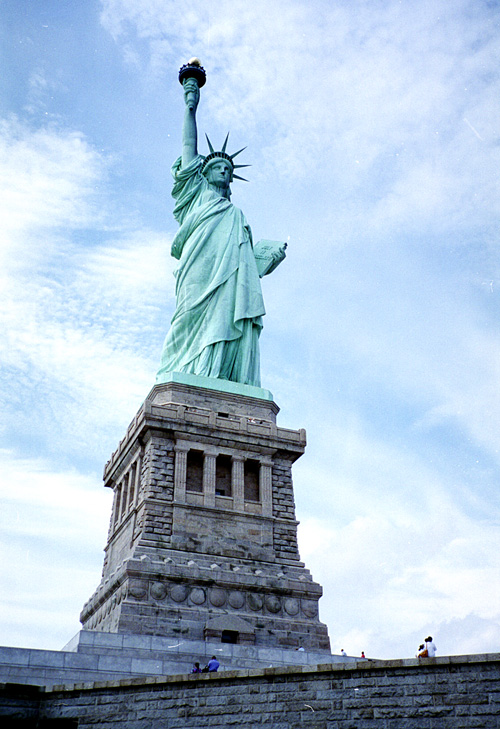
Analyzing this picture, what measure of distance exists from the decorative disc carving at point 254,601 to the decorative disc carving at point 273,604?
20cm

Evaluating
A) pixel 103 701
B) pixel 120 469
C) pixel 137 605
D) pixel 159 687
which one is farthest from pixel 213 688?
pixel 120 469

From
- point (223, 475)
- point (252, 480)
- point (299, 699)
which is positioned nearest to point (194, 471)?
point (223, 475)

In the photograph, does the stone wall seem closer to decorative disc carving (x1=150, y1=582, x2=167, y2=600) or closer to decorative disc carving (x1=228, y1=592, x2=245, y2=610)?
decorative disc carving (x1=150, y1=582, x2=167, y2=600)

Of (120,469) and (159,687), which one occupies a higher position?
(120,469)

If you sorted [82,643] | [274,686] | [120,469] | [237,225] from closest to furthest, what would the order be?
[274,686]
[82,643]
[120,469]
[237,225]

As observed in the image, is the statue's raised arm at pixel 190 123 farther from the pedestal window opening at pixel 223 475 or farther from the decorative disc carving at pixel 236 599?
the decorative disc carving at pixel 236 599

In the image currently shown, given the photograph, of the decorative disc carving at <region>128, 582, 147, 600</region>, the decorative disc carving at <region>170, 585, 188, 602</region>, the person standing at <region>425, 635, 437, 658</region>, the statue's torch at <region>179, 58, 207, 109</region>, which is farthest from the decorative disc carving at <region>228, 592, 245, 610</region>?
the statue's torch at <region>179, 58, 207, 109</region>

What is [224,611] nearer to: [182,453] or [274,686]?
[182,453]

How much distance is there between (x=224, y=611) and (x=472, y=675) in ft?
34.4

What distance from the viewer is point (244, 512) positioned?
23.3 meters

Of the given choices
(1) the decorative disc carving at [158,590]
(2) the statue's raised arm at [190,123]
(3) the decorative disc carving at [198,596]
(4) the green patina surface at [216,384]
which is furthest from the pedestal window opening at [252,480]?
(2) the statue's raised arm at [190,123]

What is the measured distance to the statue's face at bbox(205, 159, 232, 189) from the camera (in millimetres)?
31562

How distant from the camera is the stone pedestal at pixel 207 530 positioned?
67.6 ft

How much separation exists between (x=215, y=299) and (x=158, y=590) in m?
11.1
